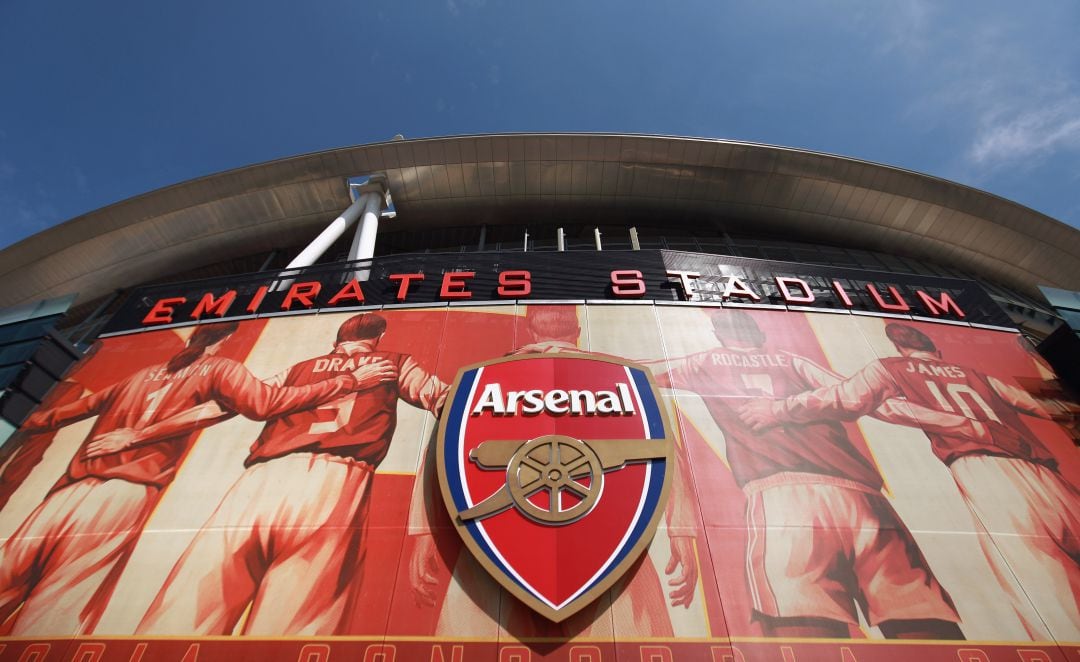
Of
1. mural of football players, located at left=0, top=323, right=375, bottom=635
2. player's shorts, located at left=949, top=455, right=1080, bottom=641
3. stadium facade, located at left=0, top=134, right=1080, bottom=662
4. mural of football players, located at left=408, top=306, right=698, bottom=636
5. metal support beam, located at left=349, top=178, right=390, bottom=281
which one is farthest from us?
metal support beam, located at left=349, top=178, right=390, bottom=281

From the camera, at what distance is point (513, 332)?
12398mm

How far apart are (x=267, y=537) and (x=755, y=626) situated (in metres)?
8.35

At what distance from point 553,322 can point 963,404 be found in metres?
9.62

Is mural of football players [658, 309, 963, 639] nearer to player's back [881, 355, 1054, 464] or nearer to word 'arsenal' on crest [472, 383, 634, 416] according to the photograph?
player's back [881, 355, 1054, 464]

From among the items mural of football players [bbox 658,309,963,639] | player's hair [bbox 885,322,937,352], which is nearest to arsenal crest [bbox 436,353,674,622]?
mural of football players [bbox 658,309,963,639]

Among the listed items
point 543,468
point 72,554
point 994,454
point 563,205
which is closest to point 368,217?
point 563,205

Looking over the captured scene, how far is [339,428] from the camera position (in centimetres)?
1049

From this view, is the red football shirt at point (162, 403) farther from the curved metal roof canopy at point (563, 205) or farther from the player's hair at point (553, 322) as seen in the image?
the curved metal roof canopy at point (563, 205)

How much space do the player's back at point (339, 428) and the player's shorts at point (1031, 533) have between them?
11.4 meters

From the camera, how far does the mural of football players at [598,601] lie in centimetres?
767

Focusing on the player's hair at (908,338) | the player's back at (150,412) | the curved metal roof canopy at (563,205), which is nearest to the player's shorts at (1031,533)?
the player's hair at (908,338)

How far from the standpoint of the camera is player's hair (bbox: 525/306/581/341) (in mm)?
12234

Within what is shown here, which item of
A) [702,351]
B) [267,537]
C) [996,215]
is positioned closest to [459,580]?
[267,537]

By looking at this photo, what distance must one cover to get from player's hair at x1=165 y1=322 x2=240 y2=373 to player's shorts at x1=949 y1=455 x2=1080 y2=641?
17370mm
